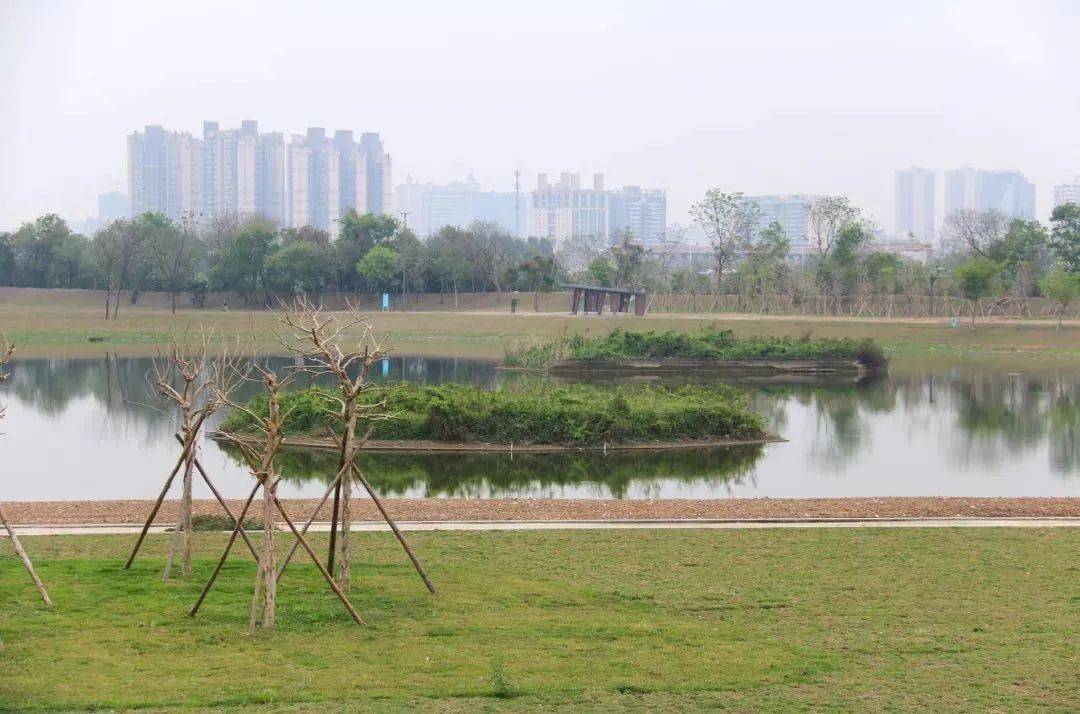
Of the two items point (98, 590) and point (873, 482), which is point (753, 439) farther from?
point (98, 590)

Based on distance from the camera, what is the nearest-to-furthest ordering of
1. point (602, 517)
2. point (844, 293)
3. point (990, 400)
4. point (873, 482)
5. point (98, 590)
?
point (98, 590) → point (602, 517) → point (873, 482) → point (990, 400) → point (844, 293)

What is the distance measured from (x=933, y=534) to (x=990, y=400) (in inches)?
1045

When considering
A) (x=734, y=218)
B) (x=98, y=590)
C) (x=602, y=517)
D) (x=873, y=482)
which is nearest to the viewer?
(x=98, y=590)

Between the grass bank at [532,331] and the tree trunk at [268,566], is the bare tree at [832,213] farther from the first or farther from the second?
the tree trunk at [268,566]

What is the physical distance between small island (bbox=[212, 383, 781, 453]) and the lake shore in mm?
9392

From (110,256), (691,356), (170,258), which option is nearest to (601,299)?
(691,356)

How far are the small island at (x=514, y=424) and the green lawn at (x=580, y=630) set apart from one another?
13.3 m

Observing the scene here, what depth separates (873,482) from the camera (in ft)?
86.2

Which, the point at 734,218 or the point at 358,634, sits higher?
the point at 734,218

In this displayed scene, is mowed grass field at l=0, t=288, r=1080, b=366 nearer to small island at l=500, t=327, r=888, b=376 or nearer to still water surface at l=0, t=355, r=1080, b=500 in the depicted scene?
small island at l=500, t=327, r=888, b=376

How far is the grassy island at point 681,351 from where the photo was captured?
5247 cm

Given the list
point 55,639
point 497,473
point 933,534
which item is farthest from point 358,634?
point 497,473

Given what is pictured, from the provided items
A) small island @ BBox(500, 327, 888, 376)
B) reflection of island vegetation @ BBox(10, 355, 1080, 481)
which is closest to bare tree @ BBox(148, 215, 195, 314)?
reflection of island vegetation @ BBox(10, 355, 1080, 481)

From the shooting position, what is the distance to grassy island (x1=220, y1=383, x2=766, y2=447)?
30.4m
